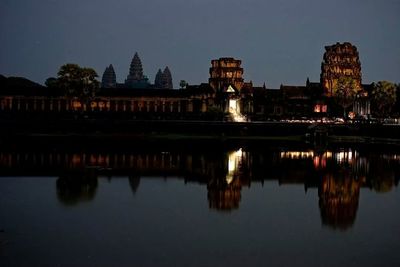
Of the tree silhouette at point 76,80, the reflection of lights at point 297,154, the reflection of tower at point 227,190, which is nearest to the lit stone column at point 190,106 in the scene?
the tree silhouette at point 76,80

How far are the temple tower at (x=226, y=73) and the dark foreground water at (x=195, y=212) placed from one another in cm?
7672

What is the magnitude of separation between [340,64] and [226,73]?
2553 centimetres

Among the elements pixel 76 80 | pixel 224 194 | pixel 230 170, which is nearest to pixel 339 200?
pixel 224 194

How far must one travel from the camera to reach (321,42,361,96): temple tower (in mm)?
127375

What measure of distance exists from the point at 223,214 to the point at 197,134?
51.1 meters

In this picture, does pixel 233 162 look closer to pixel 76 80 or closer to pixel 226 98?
pixel 76 80

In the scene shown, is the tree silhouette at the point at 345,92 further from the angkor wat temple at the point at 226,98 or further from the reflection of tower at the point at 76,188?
the reflection of tower at the point at 76,188

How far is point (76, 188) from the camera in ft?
104

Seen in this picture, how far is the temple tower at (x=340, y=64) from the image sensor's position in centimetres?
12738

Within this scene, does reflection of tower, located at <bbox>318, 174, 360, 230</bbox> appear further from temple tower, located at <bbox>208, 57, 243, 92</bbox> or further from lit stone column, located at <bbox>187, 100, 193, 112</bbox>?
temple tower, located at <bbox>208, 57, 243, 92</bbox>

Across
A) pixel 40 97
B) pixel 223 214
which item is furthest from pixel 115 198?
pixel 40 97

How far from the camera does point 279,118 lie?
338 ft

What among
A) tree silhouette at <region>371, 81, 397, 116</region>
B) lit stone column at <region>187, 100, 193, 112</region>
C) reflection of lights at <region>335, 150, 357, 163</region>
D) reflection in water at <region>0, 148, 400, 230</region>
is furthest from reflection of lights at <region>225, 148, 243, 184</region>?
lit stone column at <region>187, 100, 193, 112</region>

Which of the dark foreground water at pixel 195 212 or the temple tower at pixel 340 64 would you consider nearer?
the dark foreground water at pixel 195 212
